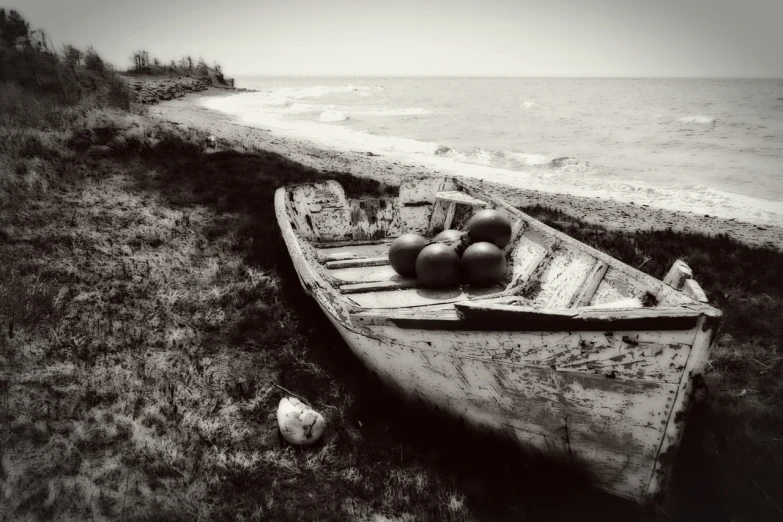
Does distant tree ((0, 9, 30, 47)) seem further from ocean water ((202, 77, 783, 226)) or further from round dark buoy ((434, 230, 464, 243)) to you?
round dark buoy ((434, 230, 464, 243))

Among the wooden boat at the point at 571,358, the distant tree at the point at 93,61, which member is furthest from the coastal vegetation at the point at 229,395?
the distant tree at the point at 93,61

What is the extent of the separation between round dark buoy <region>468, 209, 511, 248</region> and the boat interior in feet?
0.85

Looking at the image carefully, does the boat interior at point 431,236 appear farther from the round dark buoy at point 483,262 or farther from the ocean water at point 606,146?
the ocean water at point 606,146

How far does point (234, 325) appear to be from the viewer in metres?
5.41

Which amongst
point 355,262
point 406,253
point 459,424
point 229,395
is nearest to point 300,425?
point 229,395

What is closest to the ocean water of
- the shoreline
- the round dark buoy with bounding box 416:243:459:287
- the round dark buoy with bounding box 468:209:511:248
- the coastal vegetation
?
the shoreline

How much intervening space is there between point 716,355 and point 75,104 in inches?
599

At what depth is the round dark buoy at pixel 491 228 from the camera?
5.77m

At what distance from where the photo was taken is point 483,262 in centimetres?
→ 520

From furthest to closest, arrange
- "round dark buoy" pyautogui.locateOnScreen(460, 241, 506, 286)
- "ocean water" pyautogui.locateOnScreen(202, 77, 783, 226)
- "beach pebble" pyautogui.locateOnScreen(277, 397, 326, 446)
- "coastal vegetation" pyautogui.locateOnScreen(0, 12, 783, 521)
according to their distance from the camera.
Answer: "ocean water" pyautogui.locateOnScreen(202, 77, 783, 226)
"round dark buoy" pyautogui.locateOnScreen(460, 241, 506, 286)
"beach pebble" pyautogui.locateOnScreen(277, 397, 326, 446)
"coastal vegetation" pyautogui.locateOnScreen(0, 12, 783, 521)

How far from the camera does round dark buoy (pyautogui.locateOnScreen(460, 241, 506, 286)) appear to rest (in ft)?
17.0

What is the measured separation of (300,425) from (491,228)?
11.0 ft

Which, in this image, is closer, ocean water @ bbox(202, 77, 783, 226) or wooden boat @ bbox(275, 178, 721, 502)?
wooden boat @ bbox(275, 178, 721, 502)

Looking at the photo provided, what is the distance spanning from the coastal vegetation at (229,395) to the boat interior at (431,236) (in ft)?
2.40
